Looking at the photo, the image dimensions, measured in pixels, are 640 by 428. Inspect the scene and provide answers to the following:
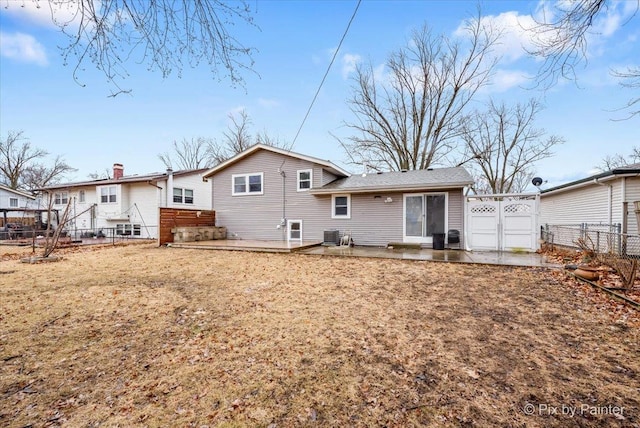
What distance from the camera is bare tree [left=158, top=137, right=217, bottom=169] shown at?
1228 inches

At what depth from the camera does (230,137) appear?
27.8 m

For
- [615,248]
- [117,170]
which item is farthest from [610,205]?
[117,170]

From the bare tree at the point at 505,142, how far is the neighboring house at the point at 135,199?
1991cm

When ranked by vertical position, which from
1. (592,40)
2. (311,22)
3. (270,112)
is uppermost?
(270,112)

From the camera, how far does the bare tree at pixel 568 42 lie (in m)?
3.51

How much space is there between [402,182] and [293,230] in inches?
215

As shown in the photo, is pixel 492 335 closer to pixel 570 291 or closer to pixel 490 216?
pixel 570 291

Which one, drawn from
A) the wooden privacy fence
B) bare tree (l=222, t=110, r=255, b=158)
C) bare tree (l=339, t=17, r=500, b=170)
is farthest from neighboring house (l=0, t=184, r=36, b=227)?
bare tree (l=339, t=17, r=500, b=170)

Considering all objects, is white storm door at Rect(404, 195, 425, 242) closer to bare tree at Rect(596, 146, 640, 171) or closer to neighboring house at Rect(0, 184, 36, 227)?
bare tree at Rect(596, 146, 640, 171)

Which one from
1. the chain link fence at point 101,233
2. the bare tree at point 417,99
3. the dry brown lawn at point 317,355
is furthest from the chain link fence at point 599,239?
the chain link fence at point 101,233

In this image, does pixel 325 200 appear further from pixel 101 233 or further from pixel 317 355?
pixel 101 233

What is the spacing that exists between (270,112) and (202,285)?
33.2 ft

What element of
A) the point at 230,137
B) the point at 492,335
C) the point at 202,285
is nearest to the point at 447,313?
the point at 492,335

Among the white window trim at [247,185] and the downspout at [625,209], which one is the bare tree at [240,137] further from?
the downspout at [625,209]
